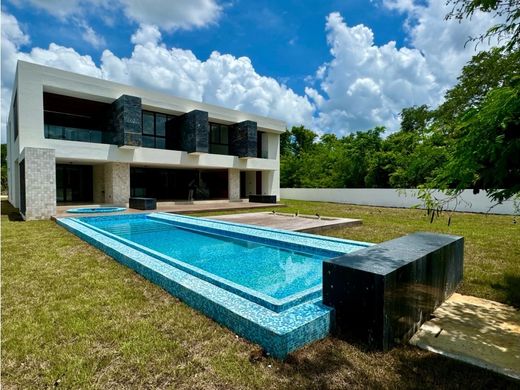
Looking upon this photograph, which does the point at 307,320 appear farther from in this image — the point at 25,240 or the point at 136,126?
the point at 136,126

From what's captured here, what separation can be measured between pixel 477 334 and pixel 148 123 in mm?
19715

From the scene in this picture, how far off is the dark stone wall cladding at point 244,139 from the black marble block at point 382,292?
61.9 ft

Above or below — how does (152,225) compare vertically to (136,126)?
below

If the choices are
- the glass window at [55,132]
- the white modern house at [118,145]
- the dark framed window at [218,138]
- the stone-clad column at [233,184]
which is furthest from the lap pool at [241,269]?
the stone-clad column at [233,184]

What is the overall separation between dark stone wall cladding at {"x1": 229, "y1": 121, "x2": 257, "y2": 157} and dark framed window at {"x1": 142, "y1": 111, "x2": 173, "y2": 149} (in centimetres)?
532

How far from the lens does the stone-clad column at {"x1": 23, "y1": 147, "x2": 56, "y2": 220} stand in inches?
494

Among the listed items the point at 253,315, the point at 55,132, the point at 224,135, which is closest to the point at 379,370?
the point at 253,315

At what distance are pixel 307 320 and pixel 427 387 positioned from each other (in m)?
1.11

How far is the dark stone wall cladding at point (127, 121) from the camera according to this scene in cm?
1588

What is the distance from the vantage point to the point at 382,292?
9.13 ft

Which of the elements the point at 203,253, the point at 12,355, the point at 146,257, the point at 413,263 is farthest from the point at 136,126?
the point at 413,263

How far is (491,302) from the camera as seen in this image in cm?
409

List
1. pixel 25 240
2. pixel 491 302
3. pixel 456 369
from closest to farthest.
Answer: pixel 456 369 < pixel 491 302 < pixel 25 240

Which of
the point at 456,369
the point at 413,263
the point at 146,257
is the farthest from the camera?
the point at 146,257
